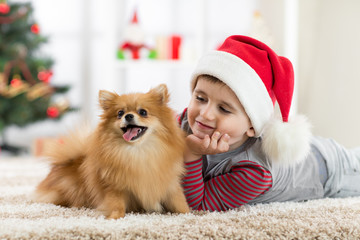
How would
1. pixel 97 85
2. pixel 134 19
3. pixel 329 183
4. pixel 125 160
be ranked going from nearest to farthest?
pixel 125 160 < pixel 329 183 < pixel 134 19 < pixel 97 85

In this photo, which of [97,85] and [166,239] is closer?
[166,239]

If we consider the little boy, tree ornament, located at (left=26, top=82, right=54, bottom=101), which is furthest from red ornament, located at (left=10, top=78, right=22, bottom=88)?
the little boy

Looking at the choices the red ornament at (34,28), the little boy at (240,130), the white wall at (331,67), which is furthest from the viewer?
the red ornament at (34,28)

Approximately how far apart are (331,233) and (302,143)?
0.46m

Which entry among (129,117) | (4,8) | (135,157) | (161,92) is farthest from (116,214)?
(4,8)

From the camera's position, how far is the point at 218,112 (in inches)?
56.7

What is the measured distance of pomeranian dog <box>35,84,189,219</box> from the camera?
1.25 metres

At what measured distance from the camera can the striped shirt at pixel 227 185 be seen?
1393 mm

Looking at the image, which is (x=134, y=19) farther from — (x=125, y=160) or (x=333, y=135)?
(x=125, y=160)

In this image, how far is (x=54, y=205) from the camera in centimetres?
144

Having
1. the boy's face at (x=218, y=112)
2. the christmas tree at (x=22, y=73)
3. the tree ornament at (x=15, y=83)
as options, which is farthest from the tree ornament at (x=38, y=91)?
the boy's face at (x=218, y=112)

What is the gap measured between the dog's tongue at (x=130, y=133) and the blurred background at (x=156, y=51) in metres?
0.65

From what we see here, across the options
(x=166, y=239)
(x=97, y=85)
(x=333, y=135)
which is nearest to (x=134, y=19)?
(x=97, y=85)

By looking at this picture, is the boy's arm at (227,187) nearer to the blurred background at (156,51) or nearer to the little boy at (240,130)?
the little boy at (240,130)
